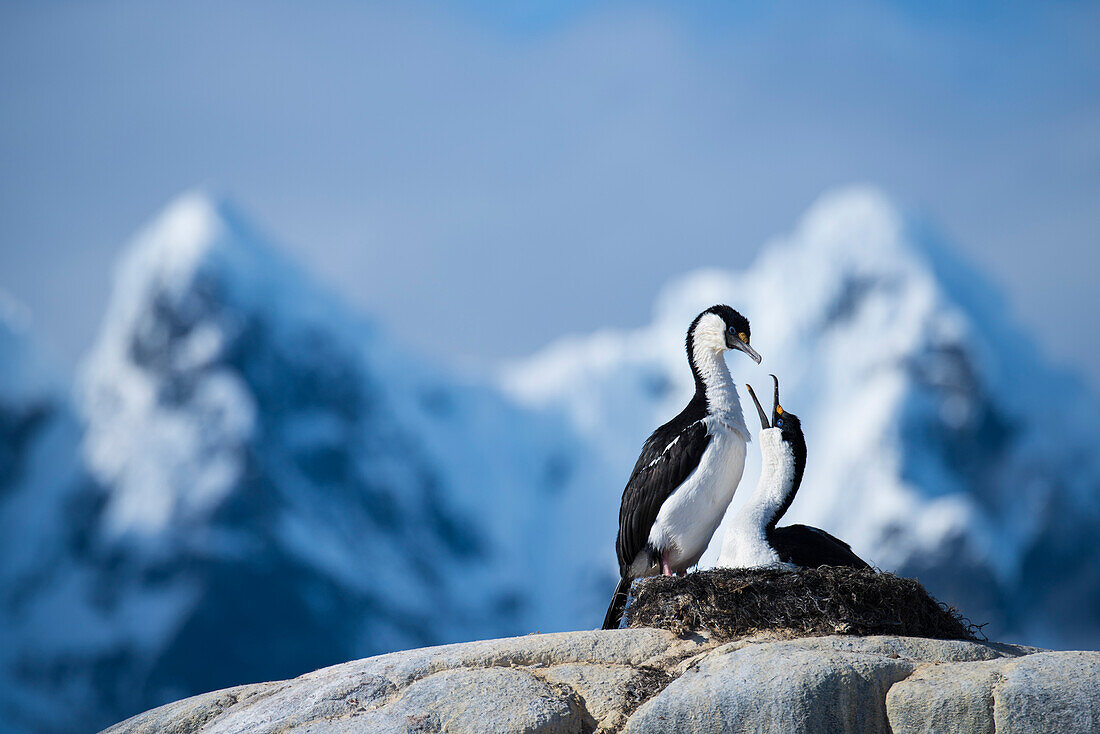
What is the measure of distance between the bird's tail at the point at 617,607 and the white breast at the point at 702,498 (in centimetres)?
69

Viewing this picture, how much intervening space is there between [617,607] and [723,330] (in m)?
3.63

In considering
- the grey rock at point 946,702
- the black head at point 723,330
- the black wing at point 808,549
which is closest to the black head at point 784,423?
the black head at point 723,330

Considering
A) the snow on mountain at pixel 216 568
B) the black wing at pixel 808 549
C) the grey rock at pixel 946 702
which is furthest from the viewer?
the snow on mountain at pixel 216 568

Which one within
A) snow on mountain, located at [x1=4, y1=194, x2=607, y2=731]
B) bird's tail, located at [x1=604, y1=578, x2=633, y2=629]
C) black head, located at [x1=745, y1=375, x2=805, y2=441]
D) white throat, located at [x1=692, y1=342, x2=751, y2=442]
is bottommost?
bird's tail, located at [x1=604, y1=578, x2=633, y2=629]

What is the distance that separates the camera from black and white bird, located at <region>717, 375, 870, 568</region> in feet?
39.2

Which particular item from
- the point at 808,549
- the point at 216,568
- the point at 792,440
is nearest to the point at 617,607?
the point at 808,549

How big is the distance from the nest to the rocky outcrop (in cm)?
23

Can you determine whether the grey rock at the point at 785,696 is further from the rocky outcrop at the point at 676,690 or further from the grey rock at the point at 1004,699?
the grey rock at the point at 1004,699

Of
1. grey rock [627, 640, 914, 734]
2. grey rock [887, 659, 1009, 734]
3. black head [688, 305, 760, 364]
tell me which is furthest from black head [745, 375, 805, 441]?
grey rock [887, 659, 1009, 734]

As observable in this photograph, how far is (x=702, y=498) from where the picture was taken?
12852mm

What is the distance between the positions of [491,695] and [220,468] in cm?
17898

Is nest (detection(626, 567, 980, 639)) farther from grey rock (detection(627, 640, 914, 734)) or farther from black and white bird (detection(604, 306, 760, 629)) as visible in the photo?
black and white bird (detection(604, 306, 760, 629))

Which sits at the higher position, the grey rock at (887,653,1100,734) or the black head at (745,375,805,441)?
the black head at (745,375,805,441)

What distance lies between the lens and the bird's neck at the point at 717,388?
43.2 ft
